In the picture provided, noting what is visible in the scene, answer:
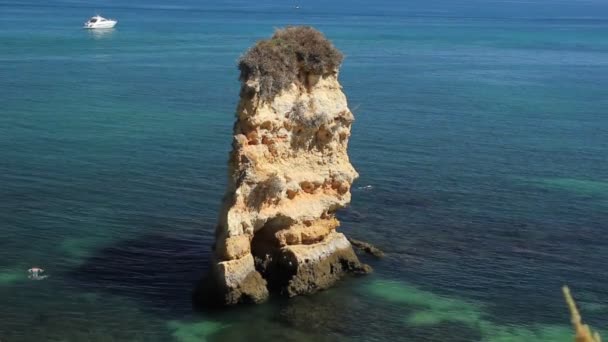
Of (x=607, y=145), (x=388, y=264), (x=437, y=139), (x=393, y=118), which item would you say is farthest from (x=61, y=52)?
(x=388, y=264)

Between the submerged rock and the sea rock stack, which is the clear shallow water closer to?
the submerged rock

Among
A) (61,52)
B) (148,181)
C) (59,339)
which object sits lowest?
(59,339)

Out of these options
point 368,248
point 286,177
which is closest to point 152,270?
point 286,177

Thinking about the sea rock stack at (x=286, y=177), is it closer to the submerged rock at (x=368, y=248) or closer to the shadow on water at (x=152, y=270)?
the shadow on water at (x=152, y=270)

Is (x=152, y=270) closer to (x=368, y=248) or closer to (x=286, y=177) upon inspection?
(x=286, y=177)

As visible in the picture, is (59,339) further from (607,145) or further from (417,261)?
(607,145)

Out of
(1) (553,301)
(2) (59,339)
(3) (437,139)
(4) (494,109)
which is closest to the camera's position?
(2) (59,339)
